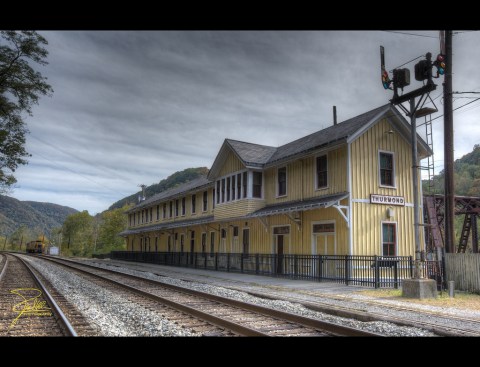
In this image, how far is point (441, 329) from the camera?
289 inches

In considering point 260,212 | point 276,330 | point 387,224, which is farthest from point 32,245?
point 276,330

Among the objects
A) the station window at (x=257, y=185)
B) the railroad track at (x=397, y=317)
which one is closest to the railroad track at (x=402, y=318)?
the railroad track at (x=397, y=317)

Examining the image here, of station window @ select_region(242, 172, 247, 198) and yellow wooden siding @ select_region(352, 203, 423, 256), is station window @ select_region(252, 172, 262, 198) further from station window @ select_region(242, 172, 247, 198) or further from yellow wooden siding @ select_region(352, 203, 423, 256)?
yellow wooden siding @ select_region(352, 203, 423, 256)

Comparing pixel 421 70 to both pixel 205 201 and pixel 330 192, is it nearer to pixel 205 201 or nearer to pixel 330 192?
pixel 330 192

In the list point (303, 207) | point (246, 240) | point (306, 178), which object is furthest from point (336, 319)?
point (246, 240)

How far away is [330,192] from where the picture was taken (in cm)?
1903

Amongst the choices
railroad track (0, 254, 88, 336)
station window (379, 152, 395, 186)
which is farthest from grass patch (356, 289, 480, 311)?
railroad track (0, 254, 88, 336)

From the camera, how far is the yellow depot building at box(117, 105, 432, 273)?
1812cm

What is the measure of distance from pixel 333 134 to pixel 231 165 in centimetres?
781

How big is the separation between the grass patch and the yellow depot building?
363 centimetres

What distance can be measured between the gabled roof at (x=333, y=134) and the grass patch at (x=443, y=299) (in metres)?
6.84

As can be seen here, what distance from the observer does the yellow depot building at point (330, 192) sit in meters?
18.1

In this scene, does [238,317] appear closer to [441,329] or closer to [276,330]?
[276,330]
